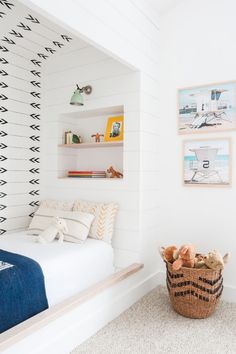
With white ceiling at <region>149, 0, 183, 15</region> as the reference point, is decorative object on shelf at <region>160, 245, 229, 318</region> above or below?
below

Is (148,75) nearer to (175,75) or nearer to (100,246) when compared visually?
(175,75)

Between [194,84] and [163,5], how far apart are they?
855mm

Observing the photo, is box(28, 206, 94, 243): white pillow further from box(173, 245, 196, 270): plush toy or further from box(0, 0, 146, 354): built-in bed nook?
box(173, 245, 196, 270): plush toy

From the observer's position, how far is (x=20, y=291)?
183 cm

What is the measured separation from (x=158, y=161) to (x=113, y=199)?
639mm

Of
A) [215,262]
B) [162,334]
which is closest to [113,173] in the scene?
[215,262]

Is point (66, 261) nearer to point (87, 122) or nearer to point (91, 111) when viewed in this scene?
point (91, 111)

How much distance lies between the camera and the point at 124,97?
9.37 feet

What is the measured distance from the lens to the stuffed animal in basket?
255 centimetres

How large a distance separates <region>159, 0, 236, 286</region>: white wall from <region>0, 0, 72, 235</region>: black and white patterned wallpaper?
3.63 feet

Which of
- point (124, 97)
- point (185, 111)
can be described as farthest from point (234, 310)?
point (124, 97)

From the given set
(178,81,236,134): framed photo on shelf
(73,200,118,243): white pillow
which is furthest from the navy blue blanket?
(178,81,236,134): framed photo on shelf

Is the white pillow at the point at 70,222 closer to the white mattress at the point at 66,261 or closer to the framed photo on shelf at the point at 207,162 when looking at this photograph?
the white mattress at the point at 66,261

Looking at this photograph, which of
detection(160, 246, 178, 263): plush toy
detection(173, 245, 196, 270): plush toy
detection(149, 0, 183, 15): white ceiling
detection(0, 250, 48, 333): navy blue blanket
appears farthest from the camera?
detection(149, 0, 183, 15): white ceiling
